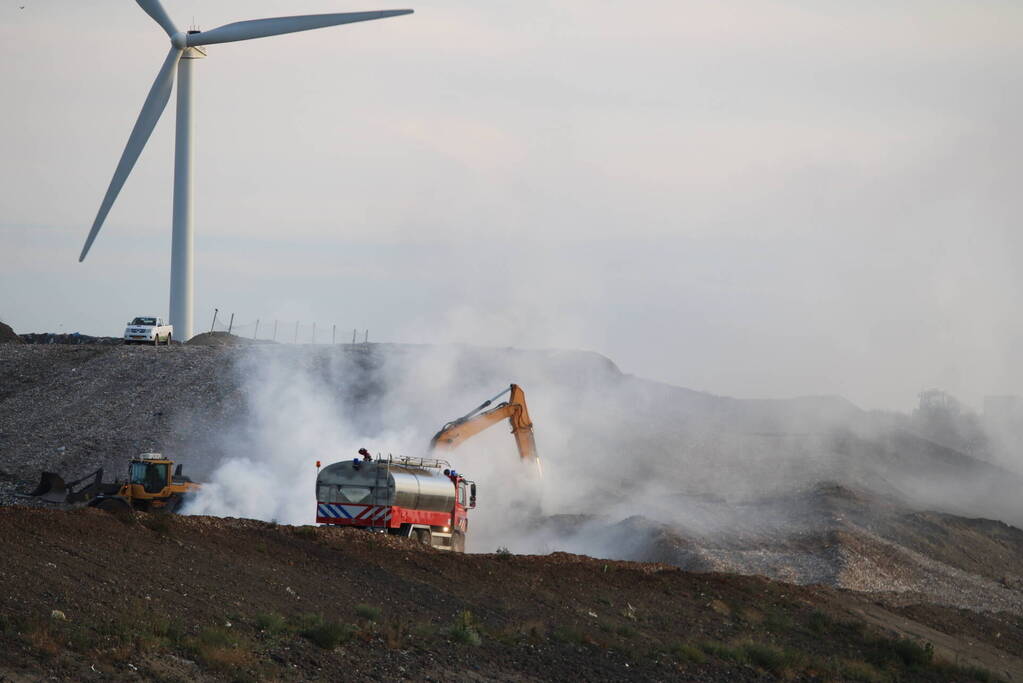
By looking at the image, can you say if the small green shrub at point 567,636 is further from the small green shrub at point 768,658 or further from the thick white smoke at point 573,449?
the thick white smoke at point 573,449

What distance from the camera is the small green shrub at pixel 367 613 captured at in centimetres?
2413

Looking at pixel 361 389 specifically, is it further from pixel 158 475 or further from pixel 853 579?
pixel 853 579

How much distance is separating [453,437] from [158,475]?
1096cm

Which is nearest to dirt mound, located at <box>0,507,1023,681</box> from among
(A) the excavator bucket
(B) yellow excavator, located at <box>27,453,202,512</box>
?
(B) yellow excavator, located at <box>27,453,202,512</box>

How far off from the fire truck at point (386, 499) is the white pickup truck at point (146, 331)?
1756 inches

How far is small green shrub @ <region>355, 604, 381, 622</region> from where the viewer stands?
2413 cm

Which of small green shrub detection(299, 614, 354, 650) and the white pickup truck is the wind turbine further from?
small green shrub detection(299, 614, 354, 650)

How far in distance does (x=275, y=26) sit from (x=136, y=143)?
30.0ft

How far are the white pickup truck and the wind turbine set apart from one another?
1268 millimetres

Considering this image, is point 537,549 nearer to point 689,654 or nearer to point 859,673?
point 859,673

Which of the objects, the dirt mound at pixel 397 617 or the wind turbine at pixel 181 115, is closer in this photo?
the dirt mound at pixel 397 617

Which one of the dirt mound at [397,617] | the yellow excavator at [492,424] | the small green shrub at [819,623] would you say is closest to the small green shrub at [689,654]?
the dirt mound at [397,617]

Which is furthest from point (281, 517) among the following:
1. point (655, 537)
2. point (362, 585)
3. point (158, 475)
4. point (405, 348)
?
point (405, 348)

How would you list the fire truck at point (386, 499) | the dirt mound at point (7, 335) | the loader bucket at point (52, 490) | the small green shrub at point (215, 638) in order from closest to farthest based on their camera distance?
1. the small green shrub at point (215, 638)
2. the fire truck at point (386, 499)
3. the loader bucket at point (52, 490)
4. the dirt mound at point (7, 335)
